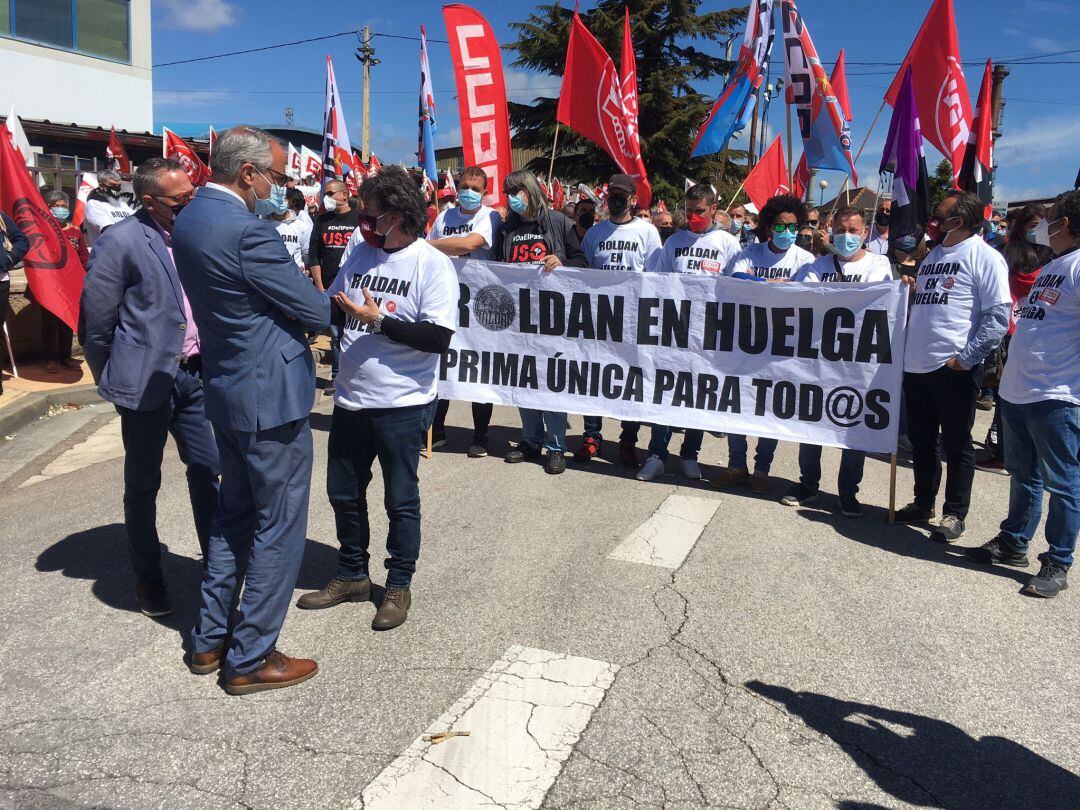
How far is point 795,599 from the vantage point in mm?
4215

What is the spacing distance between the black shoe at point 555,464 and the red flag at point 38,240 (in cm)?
521

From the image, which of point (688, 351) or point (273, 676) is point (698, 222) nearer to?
point (688, 351)

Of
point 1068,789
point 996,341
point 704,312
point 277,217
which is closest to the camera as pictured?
point 1068,789

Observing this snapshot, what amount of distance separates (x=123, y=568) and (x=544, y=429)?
357cm

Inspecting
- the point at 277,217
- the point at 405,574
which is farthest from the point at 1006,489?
the point at 277,217

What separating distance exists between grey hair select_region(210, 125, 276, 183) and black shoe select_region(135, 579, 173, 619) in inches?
78.4

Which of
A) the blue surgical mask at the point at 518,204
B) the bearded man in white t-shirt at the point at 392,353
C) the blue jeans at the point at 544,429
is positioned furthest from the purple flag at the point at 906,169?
the bearded man in white t-shirt at the point at 392,353

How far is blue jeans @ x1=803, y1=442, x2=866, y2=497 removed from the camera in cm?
568

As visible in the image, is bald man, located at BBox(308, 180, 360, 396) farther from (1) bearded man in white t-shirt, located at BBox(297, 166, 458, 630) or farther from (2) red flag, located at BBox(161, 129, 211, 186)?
(1) bearded man in white t-shirt, located at BBox(297, 166, 458, 630)

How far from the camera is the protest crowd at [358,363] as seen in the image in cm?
310

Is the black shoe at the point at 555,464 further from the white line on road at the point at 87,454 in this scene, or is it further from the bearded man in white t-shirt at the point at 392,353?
the white line on road at the point at 87,454

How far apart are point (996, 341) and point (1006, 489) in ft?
7.24

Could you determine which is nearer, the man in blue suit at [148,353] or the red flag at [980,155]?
the man in blue suit at [148,353]

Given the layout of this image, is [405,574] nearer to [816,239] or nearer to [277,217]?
[277,217]
